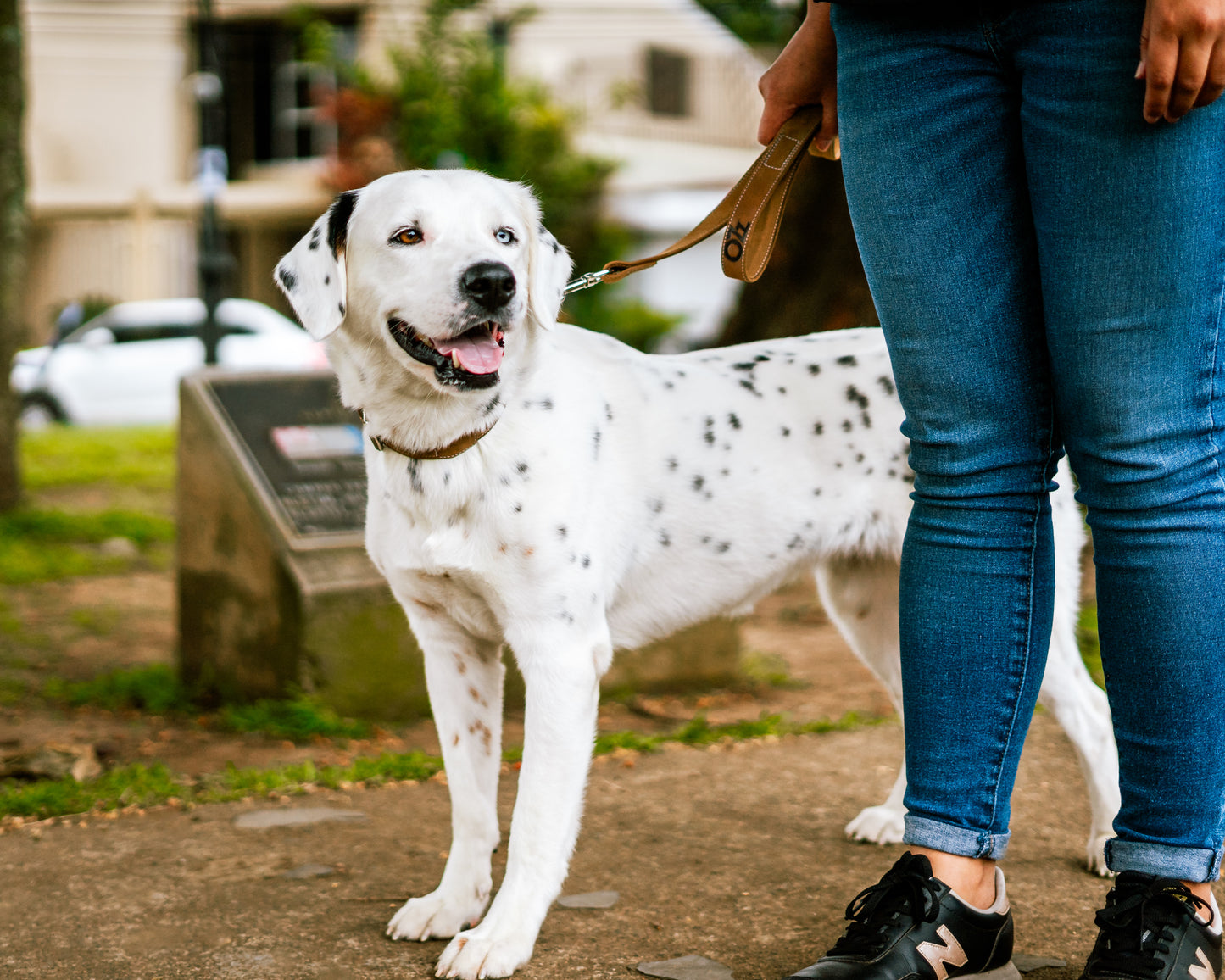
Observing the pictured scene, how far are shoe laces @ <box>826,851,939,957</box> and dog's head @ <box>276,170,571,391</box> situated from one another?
108 centimetres

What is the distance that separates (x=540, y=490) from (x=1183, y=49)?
1266 millimetres

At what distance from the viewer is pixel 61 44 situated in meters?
21.7

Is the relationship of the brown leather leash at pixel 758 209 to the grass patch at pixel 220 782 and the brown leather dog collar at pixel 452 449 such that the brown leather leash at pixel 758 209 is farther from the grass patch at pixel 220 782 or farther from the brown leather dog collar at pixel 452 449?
the grass patch at pixel 220 782

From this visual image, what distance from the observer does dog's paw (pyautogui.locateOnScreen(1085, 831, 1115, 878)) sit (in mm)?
2631

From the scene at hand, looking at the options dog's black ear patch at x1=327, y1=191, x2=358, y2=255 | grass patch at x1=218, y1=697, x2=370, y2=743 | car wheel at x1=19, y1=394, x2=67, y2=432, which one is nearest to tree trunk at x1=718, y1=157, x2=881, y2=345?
grass patch at x1=218, y1=697, x2=370, y2=743

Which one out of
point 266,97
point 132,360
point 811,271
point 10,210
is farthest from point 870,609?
point 266,97

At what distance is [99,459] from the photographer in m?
10.1

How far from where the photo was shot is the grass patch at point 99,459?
9.05 m

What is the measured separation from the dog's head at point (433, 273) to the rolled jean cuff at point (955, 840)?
1.06 meters

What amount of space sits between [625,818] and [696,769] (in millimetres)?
440

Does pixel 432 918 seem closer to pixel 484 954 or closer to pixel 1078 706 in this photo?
pixel 484 954

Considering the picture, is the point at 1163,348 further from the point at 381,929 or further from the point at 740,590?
the point at 381,929

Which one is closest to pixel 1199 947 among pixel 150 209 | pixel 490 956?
pixel 490 956

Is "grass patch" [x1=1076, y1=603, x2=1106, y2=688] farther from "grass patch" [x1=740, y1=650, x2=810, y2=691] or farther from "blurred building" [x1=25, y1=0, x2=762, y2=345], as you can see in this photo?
"blurred building" [x1=25, y1=0, x2=762, y2=345]
